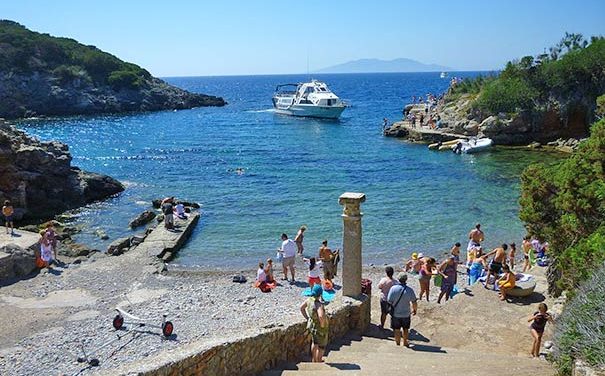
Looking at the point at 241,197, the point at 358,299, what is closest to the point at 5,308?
the point at 358,299

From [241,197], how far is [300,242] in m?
11.5

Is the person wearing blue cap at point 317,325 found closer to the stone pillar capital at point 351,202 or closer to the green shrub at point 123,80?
the stone pillar capital at point 351,202

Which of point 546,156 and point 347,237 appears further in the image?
point 546,156

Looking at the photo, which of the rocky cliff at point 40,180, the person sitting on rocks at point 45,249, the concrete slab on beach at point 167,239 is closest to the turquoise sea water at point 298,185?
the concrete slab on beach at point 167,239

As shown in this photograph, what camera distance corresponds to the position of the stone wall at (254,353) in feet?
24.3

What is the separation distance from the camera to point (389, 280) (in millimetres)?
11562

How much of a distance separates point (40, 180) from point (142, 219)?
22.8ft

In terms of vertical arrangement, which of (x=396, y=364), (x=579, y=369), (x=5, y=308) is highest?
(x=579, y=369)

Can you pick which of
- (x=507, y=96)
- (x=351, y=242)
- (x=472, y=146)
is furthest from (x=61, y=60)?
(x=351, y=242)

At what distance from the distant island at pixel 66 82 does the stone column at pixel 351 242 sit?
87.7m

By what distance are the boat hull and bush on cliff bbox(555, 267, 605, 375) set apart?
67.6 m

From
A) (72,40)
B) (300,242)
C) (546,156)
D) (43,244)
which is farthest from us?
(72,40)

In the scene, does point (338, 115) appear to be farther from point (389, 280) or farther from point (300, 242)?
point (389, 280)

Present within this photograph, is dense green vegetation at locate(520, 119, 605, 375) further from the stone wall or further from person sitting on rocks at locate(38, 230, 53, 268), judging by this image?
person sitting on rocks at locate(38, 230, 53, 268)
